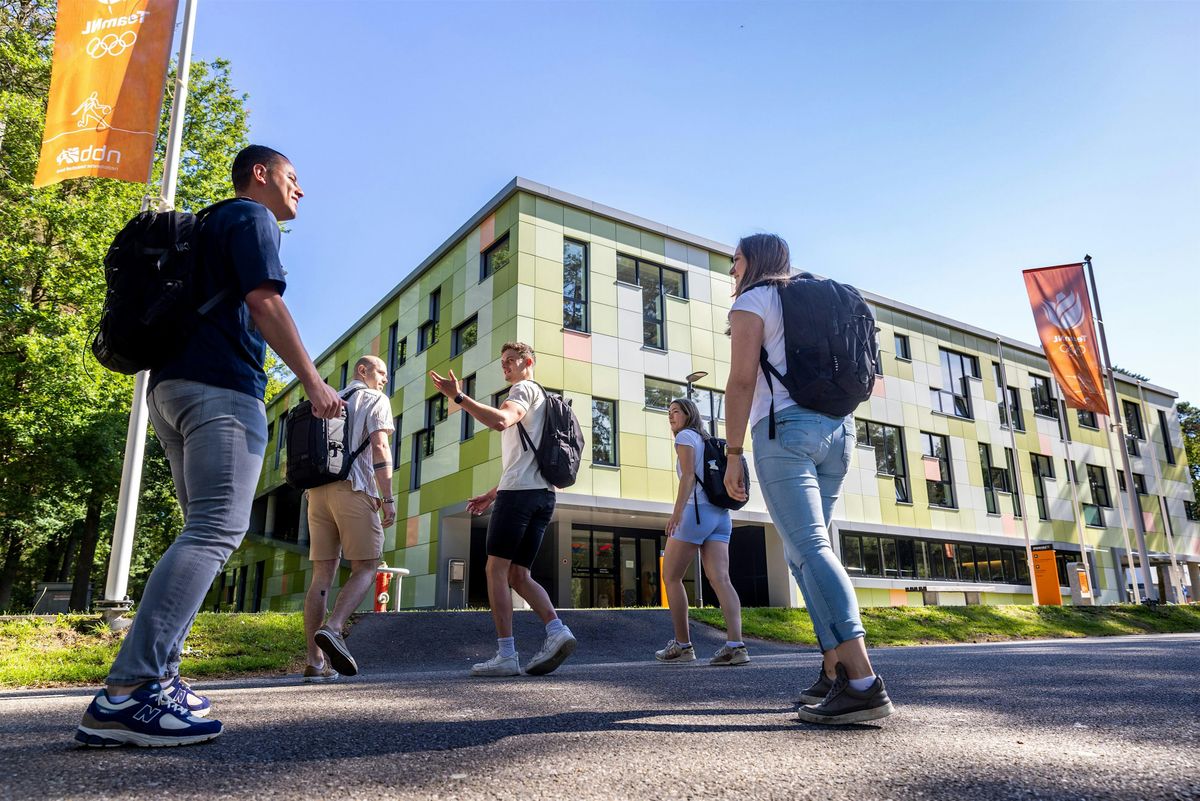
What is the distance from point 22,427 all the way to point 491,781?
19302 millimetres

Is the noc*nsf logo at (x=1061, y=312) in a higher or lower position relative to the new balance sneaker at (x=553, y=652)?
higher

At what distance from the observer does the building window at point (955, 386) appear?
93.1 feet

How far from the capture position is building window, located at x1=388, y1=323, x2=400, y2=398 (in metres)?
26.2

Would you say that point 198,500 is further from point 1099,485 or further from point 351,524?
point 1099,485

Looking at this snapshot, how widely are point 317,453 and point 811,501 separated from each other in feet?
10.4

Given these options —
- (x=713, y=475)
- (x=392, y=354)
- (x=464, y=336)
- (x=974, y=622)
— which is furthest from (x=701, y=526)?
(x=392, y=354)

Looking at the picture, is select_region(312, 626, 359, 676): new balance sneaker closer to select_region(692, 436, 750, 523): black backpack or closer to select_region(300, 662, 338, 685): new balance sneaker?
select_region(300, 662, 338, 685): new balance sneaker

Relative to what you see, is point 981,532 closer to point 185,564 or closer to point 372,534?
point 372,534

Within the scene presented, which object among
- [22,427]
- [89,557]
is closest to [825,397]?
[22,427]

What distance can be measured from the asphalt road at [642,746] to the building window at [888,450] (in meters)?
22.3

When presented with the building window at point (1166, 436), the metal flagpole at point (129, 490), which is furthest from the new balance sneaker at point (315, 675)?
the building window at point (1166, 436)

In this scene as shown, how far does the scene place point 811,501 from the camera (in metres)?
3.07

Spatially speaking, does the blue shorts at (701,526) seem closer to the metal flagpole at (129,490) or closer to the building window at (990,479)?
the metal flagpole at (129,490)

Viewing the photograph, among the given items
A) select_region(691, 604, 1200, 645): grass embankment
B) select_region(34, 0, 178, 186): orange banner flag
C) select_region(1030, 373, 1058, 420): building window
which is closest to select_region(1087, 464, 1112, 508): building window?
select_region(1030, 373, 1058, 420): building window
